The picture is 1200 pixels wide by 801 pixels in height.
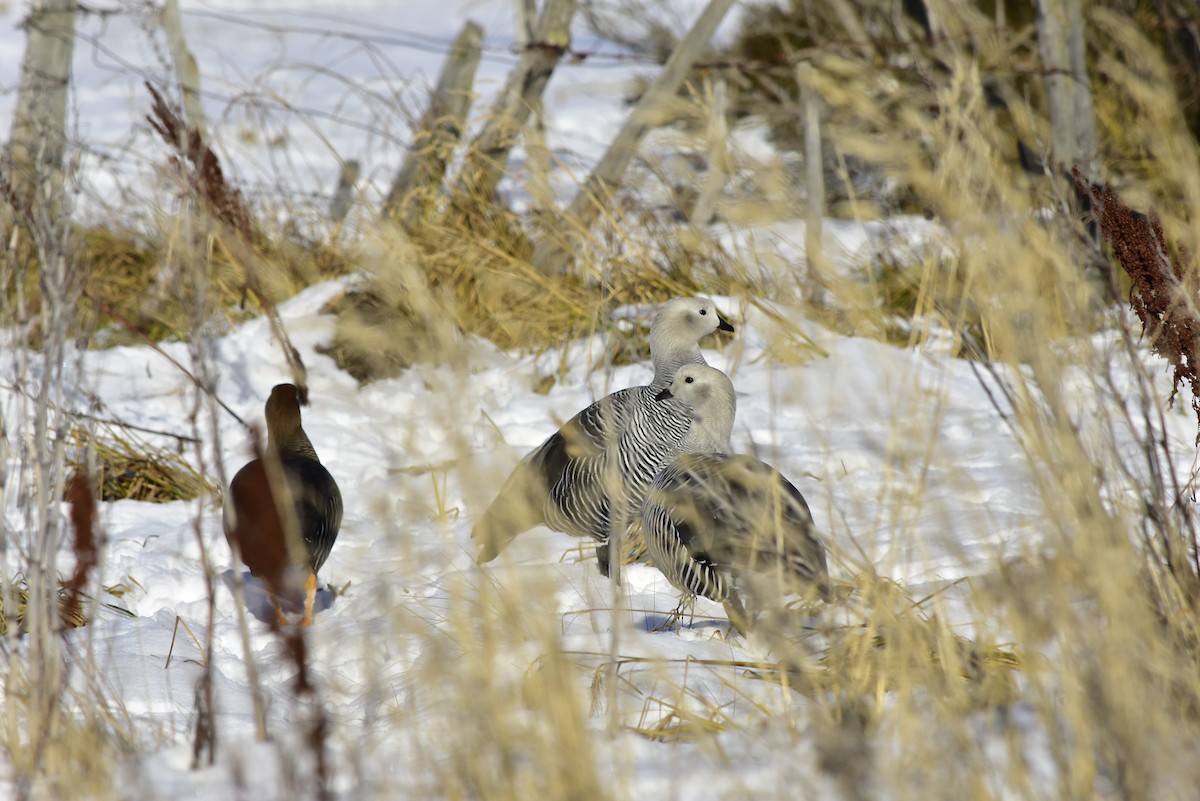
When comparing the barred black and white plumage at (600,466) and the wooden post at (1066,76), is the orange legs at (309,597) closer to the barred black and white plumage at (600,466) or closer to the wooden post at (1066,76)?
the barred black and white plumage at (600,466)

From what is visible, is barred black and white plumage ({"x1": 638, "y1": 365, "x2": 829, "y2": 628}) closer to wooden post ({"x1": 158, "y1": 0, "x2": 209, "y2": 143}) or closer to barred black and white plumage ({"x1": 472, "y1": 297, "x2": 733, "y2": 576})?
barred black and white plumage ({"x1": 472, "y1": 297, "x2": 733, "y2": 576})

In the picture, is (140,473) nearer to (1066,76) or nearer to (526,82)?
(526,82)

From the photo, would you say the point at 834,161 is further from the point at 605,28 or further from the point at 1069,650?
the point at 1069,650

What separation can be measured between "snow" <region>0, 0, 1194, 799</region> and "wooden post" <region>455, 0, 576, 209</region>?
511 mm

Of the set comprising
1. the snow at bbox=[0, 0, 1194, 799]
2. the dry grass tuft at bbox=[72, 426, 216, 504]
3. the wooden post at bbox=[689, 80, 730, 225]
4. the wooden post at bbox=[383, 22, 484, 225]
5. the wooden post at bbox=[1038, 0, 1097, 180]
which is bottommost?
the snow at bbox=[0, 0, 1194, 799]

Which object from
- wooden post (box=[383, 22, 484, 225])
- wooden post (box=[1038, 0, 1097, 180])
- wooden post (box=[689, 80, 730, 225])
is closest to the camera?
wooden post (box=[689, 80, 730, 225])

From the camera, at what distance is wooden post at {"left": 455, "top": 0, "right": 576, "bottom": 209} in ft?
18.3

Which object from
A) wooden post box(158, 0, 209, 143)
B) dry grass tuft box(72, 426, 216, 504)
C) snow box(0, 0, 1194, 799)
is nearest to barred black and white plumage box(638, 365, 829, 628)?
snow box(0, 0, 1194, 799)

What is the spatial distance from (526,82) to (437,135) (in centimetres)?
54

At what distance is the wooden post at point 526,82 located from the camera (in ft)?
18.3

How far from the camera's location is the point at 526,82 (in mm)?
5691

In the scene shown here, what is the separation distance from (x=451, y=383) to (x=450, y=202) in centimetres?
446

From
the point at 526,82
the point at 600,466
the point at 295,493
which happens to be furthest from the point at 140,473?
the point at 526,82

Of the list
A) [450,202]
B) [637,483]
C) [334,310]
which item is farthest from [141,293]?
[637,483]
